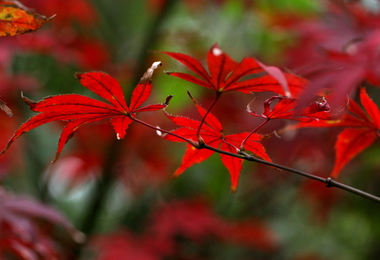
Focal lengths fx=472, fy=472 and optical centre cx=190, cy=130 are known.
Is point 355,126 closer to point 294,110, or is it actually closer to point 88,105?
point 294,110

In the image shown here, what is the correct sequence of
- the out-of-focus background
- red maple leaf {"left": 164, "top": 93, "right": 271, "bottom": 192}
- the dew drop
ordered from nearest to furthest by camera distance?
the dew drop, red maple leaf {"left": 164, "top": 93, "right": 271, "bottom": 192}, the out-of-focus background

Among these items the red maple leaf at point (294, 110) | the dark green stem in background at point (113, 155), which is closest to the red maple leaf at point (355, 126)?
the red maple leaf at point (294, 110)

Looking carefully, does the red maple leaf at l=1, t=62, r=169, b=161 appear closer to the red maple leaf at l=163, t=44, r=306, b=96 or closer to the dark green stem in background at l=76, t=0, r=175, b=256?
the red maple leaf at l=163, t=44, r=306, b=96

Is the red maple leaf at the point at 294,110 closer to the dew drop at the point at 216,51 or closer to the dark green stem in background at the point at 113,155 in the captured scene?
the dew drop at the point at 216,51

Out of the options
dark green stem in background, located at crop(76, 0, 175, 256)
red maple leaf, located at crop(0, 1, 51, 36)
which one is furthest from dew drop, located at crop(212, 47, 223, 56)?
dark green stem in background, located at crop(76, 0, 175, 256)

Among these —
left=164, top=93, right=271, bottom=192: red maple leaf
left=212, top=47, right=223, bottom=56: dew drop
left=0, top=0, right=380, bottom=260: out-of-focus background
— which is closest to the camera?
left=212, top=47, right=223, bottom=56: dew drop

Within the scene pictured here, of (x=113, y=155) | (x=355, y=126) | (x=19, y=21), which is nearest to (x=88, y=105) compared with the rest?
(x=19, y=21)
